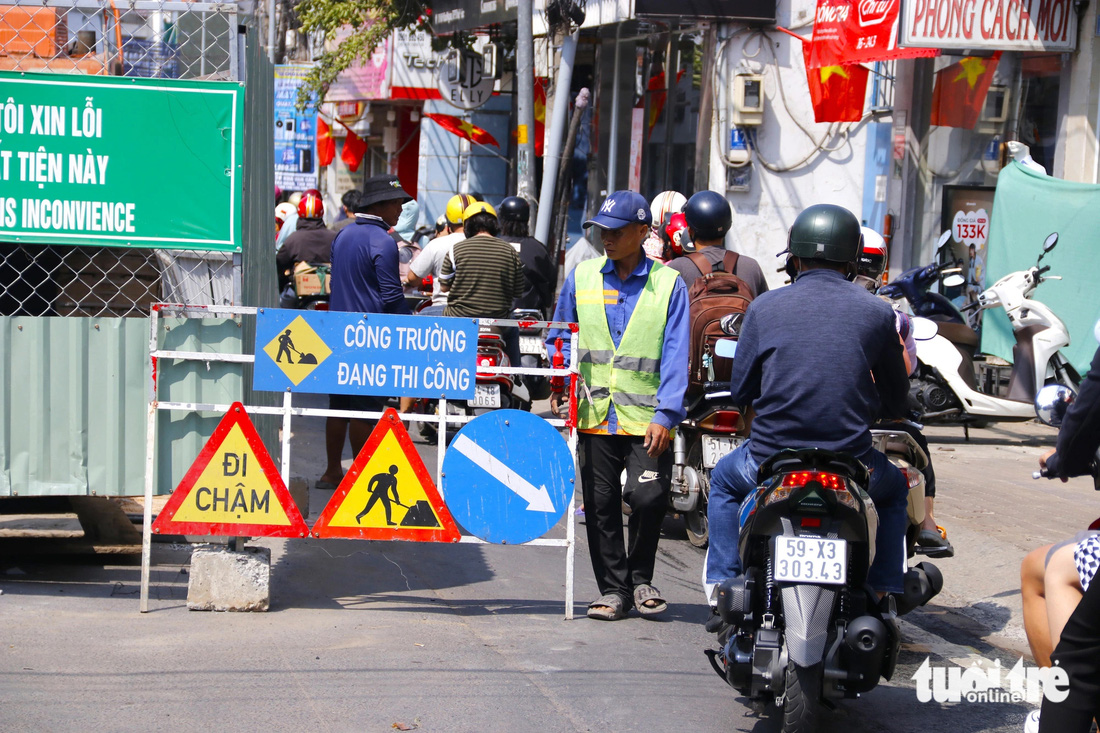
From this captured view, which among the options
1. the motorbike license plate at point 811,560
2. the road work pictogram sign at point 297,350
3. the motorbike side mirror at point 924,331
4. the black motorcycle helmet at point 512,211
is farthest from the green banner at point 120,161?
the black motorcycle helmet at point 512,211

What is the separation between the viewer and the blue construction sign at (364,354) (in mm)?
5441

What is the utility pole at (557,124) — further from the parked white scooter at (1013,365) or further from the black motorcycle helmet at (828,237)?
the black motorcycle helmet at (828,237)

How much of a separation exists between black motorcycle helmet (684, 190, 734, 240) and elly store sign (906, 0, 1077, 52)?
16.2 feet

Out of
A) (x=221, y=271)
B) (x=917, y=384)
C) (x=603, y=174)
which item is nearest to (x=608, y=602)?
(x=221, y=271)

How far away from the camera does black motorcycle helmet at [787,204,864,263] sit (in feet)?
14.2

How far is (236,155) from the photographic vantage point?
5621 millimetres

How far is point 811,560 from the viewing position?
3.89 meters

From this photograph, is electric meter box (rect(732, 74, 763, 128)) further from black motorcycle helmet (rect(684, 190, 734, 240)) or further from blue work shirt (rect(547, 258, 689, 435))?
blue work shirt (rect(547, 258, 689, 435))

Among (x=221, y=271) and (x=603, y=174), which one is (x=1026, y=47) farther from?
(x=221, y=271)

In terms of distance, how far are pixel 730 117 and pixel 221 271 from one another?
957cm

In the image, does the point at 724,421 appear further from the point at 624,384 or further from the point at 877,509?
the point at 877,509

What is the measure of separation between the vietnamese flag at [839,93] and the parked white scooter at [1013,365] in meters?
2.97

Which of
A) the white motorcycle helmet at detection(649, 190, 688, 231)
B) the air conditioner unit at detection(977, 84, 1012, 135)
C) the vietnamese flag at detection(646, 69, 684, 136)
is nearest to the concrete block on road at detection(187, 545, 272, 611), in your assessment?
the white motorcycle helmet at detection(649, 190, 688, 231)

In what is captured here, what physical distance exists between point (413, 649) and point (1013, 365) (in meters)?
7.57
